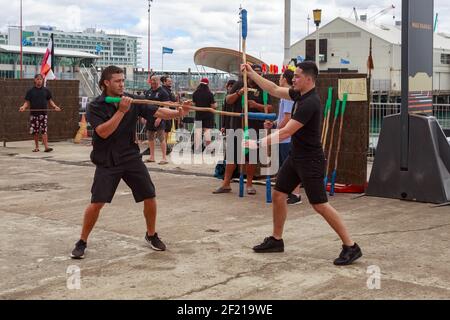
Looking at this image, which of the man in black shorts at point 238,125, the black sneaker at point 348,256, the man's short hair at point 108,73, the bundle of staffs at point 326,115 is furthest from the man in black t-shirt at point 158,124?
the black sneaker at point 348,256

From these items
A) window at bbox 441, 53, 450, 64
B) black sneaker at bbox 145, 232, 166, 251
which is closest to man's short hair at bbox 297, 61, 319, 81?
black sneaker at bbox 145, 232, 166, 251

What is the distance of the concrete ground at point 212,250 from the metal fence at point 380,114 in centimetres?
372

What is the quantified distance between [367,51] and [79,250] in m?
57.6

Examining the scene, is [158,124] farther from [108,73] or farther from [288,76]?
[108,73]

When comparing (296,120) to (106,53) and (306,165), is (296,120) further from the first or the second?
(106,53)

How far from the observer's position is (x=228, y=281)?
217 inches

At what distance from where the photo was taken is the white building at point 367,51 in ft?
194

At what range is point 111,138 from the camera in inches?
249

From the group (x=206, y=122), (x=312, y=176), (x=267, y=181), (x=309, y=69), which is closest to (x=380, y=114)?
(x=206, y=122)

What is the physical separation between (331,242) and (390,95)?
5071 cm

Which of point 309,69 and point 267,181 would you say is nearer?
point 309,69

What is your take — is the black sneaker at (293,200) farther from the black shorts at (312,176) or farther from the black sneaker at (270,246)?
the black shorts at (312,176)

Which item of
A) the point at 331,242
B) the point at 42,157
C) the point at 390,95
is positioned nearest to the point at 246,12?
the point at 331,242

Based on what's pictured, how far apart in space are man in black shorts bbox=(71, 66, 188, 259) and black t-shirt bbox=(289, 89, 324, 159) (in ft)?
4.91
